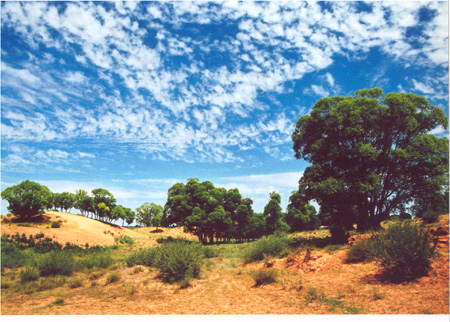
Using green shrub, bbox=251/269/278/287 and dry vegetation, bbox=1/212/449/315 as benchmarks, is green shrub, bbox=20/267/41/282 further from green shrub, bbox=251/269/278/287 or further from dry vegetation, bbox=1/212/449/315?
green shrub, bbox=251/269/278/287

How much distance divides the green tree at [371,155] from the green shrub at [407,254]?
22.0 ft

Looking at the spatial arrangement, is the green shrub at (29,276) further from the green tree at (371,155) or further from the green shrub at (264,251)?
the green tree at (371,155)

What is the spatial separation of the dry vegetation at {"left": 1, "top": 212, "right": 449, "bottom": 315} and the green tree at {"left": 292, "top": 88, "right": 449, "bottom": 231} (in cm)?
531

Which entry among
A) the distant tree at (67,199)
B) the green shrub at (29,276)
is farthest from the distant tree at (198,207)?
the distant tree at (67,199)

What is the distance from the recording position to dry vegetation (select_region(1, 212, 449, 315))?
6793 millimetres

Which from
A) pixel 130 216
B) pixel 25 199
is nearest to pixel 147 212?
pixel 130 216

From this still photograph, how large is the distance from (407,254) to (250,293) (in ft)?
19.2

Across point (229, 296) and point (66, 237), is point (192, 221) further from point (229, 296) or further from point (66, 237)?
point (229, 296)

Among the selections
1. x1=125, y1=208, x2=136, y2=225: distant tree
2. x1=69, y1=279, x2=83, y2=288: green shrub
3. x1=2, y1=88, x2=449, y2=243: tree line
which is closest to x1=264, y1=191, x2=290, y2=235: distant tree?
x1=2, y1=88, x2=449, y2=243: tree line

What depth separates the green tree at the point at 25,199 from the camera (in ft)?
119

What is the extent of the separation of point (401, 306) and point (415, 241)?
3.35 meters

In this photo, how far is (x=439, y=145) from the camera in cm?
1628

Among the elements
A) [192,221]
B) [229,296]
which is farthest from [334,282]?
[192,221]

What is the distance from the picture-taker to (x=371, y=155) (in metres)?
15.8
